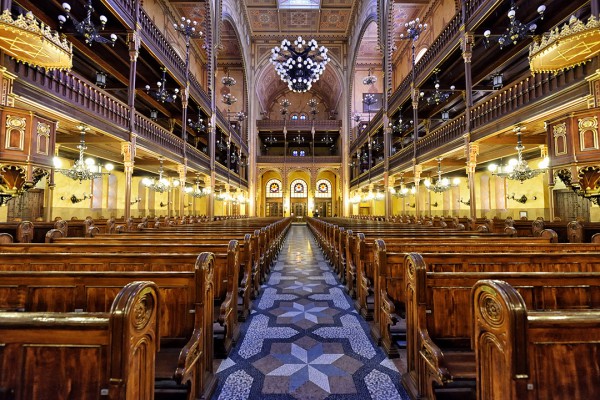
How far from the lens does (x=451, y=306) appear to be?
2047 millimetres

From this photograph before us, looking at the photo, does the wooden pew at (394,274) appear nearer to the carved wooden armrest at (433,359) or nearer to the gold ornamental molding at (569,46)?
the carved wooden armrest at (433,359)

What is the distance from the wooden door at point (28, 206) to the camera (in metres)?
10.5

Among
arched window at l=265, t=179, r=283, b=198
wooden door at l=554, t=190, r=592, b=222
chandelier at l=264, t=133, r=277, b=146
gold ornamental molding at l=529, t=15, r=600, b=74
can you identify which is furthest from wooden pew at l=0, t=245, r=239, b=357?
arched window at l=265, t=179, r=283, b=198

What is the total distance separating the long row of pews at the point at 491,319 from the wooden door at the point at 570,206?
9577mm

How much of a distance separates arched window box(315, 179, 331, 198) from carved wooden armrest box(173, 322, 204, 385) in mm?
30529

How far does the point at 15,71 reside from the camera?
502cm

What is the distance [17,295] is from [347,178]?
26.1 meters

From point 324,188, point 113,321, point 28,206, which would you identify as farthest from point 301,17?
point 113,321

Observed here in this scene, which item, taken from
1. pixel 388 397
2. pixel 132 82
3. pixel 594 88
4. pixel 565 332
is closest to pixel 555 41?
pixel 594 88

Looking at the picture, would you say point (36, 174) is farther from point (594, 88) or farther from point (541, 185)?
point (541, 185)

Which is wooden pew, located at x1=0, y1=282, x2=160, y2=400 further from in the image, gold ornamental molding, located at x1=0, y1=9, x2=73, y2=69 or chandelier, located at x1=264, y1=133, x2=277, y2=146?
chandelier, located at x1=264, y1=133, x2=277, y2=146

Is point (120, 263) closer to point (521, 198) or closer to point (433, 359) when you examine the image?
point (433, 359)

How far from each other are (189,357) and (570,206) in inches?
589

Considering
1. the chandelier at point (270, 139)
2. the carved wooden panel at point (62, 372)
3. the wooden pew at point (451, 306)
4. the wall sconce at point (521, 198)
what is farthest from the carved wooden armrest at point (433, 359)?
the chandelier at point (270, 139)
